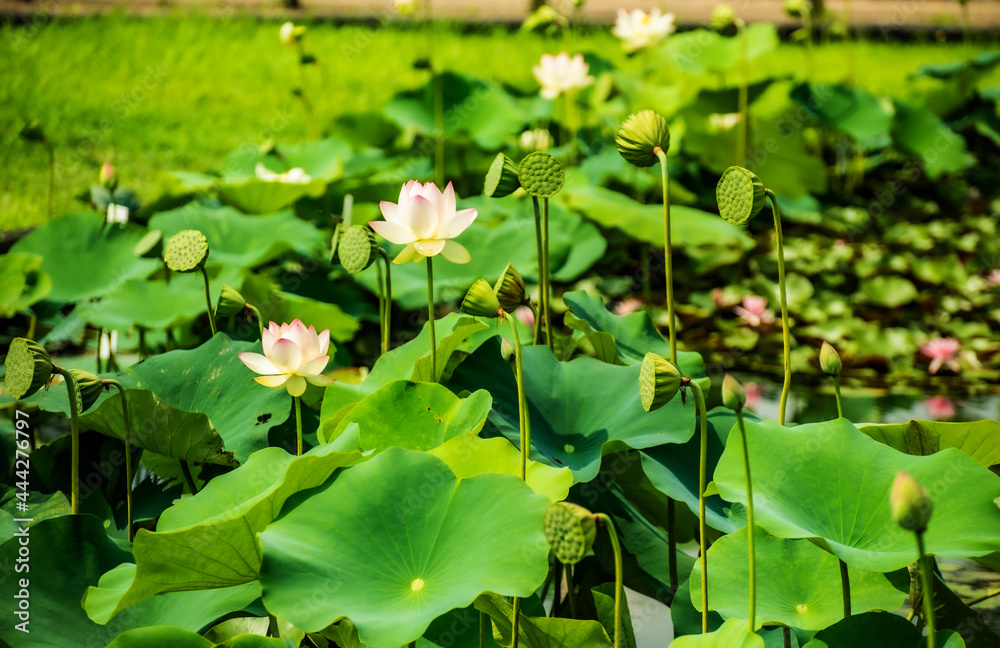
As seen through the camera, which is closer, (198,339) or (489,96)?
(198,339)

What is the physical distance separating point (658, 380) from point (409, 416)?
0.34 meters

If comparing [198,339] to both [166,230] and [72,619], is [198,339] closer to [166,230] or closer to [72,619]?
[166,230]

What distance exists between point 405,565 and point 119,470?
55 cm

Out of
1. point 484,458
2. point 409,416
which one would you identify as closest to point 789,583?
point 484,458

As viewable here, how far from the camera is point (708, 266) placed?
2502 millimetres

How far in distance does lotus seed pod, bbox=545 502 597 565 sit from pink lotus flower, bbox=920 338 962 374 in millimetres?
1738

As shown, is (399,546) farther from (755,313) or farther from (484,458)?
(755,313)

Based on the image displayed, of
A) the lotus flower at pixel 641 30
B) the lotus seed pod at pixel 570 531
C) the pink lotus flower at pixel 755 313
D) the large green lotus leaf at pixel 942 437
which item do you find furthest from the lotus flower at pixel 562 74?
the lotus seed pod at pixel 570 531

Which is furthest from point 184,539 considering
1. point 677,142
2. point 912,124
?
point 912,124

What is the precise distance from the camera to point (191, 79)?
3738 millimetres

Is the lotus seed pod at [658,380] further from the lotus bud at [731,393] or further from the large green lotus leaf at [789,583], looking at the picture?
the large green lotus leaf at [789,583]

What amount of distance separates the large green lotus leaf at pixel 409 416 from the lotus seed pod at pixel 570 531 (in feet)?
1.13

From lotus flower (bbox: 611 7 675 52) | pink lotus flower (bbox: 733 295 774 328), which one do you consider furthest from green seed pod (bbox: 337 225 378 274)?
lotus flower (bbox: 611 7 675 52)

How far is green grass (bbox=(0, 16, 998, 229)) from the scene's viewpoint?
279 cm
